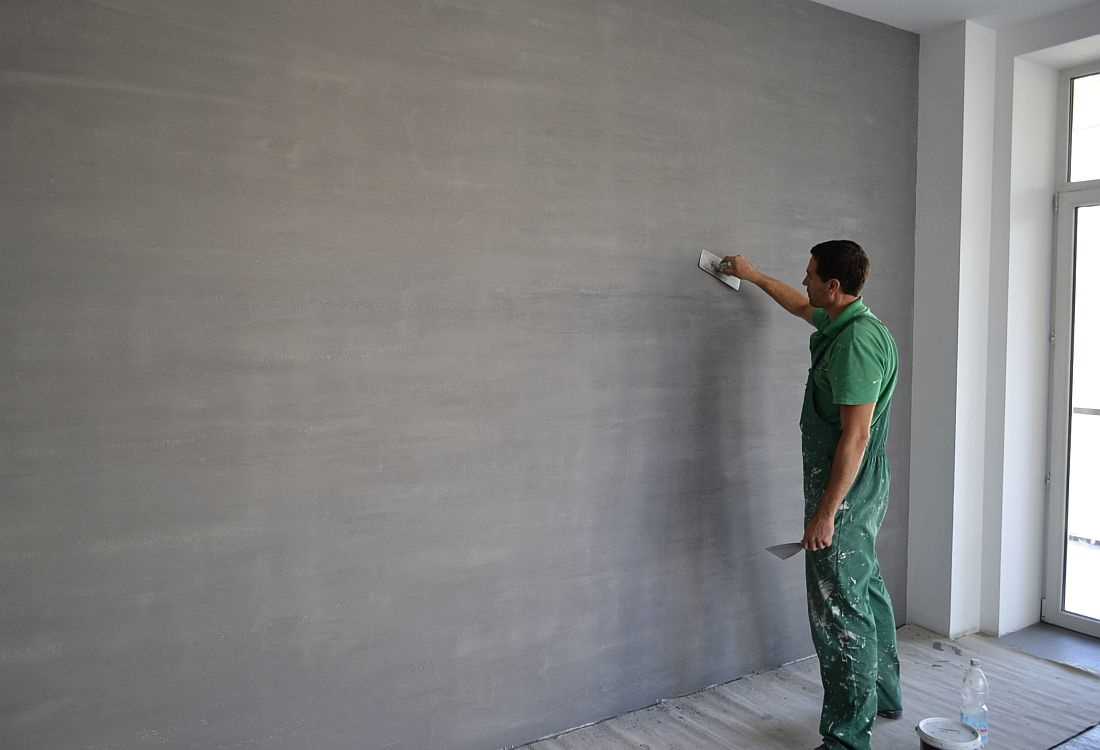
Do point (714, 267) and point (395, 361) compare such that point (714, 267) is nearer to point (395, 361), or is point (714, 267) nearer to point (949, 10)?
point (395, 361)

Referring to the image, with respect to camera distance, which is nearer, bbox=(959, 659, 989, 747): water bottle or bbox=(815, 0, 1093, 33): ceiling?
bbox=(959, 659, 989, 747): water bottle

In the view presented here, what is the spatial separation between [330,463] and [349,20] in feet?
3.93

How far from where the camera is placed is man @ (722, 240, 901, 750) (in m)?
2.59

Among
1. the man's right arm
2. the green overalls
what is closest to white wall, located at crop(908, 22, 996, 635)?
the man's right arm

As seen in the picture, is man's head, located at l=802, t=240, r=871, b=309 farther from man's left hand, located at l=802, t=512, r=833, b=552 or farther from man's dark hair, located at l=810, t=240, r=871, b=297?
man's left hand, located at l=802, t=512, r=833, b=552

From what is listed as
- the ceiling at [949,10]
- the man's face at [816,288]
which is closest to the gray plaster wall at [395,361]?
the ceiling at [949,10]

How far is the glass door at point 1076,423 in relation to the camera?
12.1ft

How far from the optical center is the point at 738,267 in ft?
9.91

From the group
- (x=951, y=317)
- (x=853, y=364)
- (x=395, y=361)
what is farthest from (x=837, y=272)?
(x=395, y=361)

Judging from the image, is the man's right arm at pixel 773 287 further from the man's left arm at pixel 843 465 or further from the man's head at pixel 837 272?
the man's left arm at pixel 843 465

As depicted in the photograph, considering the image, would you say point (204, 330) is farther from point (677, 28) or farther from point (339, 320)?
point (677, 28)

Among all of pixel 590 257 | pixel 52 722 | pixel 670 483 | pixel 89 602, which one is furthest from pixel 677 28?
pixel 52 722

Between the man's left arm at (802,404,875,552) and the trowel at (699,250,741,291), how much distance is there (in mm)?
710

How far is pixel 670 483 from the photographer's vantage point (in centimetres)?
302
